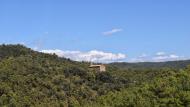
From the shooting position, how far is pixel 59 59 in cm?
13250

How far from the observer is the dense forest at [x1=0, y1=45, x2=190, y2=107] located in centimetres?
5069

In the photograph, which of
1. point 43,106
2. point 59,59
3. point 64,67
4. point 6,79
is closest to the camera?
point 43,106

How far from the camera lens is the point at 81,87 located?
9081 centimetres

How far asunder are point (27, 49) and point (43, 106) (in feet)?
215

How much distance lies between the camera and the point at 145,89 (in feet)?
177

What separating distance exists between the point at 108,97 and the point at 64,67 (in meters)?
44.1

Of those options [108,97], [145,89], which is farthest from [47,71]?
[145,89]

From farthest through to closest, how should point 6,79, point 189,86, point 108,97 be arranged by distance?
point 6,79 < point 108,97 < point 189,86

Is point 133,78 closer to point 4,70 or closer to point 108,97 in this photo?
point 4,70

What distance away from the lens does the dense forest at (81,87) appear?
50.7 m

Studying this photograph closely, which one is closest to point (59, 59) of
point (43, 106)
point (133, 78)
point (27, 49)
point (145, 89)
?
point (27, 49)

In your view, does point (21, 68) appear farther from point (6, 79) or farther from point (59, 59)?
point (59, 59)

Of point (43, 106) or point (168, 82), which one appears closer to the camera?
point (168, 82)

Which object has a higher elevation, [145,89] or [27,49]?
[27,49]
